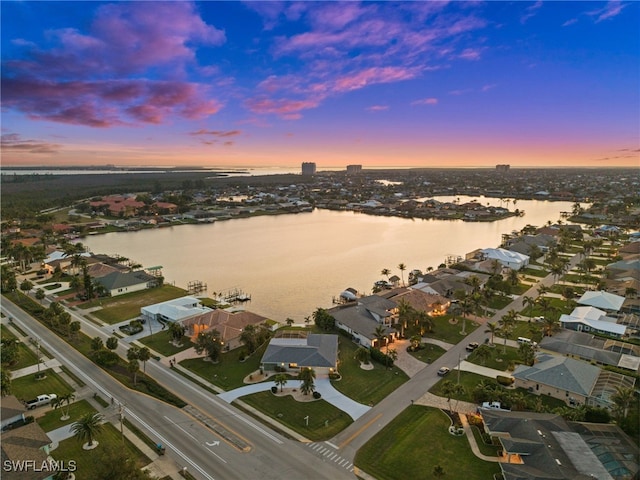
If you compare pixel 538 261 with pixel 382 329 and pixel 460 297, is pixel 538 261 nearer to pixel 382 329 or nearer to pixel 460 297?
pixel 460 297

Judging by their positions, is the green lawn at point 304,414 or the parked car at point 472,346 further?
the parked car at point 472,346

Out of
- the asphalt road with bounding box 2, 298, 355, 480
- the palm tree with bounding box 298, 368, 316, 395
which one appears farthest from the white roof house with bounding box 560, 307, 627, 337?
the asphalt road with bounding box 2, 298, 355, 480

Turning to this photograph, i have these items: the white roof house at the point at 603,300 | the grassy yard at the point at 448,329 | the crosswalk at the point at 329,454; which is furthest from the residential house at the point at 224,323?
the white roof house at the point at 603,300

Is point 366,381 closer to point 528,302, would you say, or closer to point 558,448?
point 558,448

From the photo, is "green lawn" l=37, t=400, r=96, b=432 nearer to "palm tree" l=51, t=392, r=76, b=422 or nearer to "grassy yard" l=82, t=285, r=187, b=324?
"palm tree" l=51, t=392, r=76, b=422

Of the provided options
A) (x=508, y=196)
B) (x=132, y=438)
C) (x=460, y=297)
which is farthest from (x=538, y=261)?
(x=508, y=196)

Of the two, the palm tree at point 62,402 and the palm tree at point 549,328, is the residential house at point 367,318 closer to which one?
the palm tree at point 549,328
